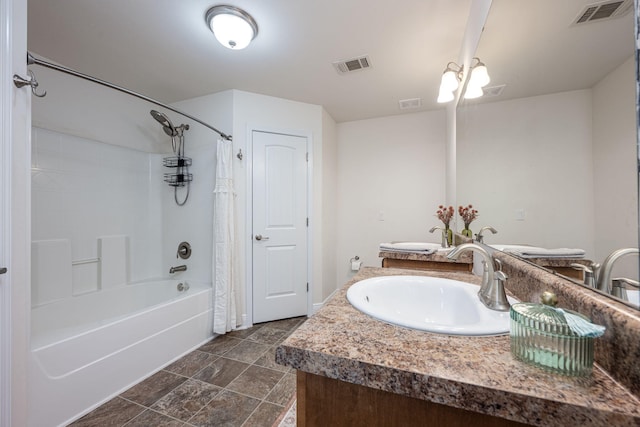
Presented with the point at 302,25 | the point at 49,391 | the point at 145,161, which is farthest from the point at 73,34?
the point at 49,391

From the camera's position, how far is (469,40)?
154 centimetres

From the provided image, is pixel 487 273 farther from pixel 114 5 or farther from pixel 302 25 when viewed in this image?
pixel 114 5

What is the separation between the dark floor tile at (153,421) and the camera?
1.31 m

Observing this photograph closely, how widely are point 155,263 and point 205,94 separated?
6.18 feet

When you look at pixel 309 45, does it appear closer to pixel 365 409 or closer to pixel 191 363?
pixel 365 409

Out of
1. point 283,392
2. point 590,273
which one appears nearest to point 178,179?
point 283,392

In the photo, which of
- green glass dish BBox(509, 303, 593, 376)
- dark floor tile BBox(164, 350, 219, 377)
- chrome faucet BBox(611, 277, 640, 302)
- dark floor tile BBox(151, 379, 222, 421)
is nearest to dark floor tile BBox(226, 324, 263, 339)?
dark floor tile BBox(164, 350, 219, 377)

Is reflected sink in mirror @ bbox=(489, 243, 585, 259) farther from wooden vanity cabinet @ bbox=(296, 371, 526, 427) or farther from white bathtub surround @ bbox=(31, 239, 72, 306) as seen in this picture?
white bathtub surround @ bbox=(31, 239, 72, 306)

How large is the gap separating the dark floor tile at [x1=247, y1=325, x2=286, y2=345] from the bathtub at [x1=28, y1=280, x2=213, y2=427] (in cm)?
41

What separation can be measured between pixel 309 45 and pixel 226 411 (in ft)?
8.04

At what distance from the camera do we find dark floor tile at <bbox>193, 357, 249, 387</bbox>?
1.66 metres

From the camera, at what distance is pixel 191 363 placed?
6.10ft

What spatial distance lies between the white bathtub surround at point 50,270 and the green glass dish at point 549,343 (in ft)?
9.15

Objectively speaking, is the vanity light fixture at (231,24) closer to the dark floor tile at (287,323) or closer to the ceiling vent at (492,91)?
the ceiling vent at (492,91)
